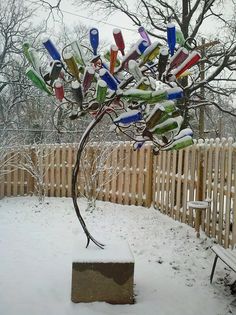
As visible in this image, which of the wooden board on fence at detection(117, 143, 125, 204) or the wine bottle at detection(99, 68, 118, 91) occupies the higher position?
the wine bottle at detection(99, 68, 118, 91)

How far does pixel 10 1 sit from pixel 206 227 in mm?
17885

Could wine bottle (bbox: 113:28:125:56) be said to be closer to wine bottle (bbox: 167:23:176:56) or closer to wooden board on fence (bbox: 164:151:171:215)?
wine bottle (bbox: 167:23:176:56)

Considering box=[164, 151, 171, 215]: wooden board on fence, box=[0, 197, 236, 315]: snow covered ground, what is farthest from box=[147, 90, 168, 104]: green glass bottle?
box=[164, 151, 171, 215]: wooden board on fence

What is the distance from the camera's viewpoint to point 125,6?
34.1ft

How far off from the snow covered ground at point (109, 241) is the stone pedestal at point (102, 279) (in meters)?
0.09

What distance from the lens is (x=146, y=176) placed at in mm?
7785

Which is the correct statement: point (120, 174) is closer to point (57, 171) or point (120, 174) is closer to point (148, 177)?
point (148, 177)

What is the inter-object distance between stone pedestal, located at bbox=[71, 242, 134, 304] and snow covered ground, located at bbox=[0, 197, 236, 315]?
0.28ft

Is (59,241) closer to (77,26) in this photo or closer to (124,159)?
(124,159)

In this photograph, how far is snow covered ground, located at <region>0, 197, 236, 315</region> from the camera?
11.0 ft

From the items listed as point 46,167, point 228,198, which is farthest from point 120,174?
point 228,198

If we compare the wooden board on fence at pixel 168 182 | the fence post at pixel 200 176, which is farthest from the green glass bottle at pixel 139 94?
the wooden board on fence at pixel 168 182

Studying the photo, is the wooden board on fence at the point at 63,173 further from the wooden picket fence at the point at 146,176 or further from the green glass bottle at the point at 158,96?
the green glass bottle at the point at 158,96

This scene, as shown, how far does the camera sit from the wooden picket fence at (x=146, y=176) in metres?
5.06
